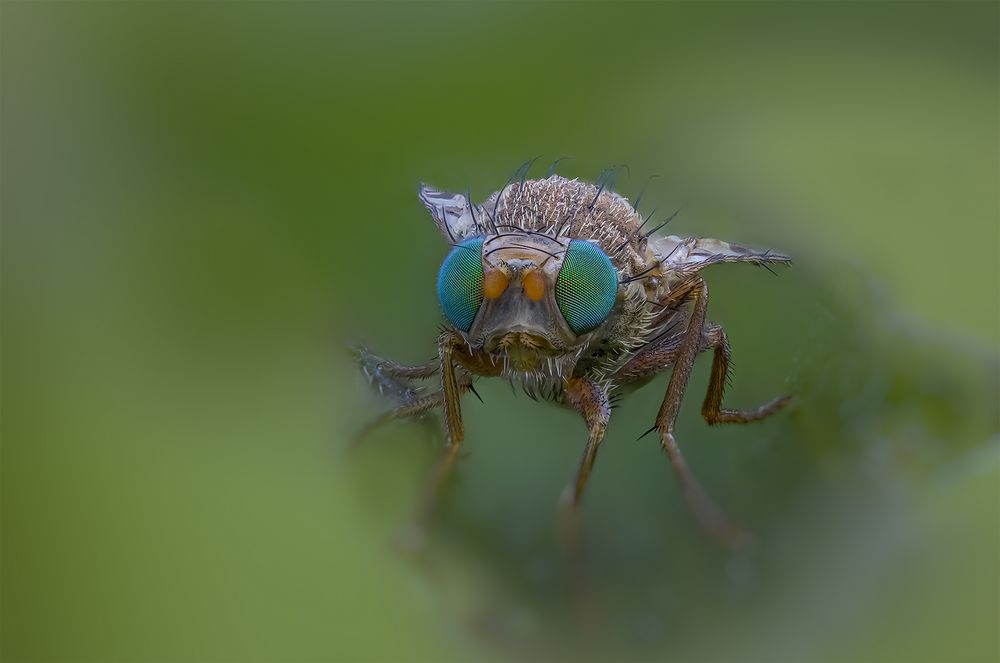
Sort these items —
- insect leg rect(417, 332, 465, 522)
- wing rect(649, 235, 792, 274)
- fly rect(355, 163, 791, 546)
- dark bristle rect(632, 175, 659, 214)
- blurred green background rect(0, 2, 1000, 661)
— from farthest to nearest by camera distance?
1. dark bristle rect(632, 175, 659, 214)
2. wing rect(649, 235, 792, 274)
3. fly rect(355, 163, 791, 546)
4. insect leg rect(417, 332, 465, 522)
5. blurred green background rect(0, 2, 1000, 661)

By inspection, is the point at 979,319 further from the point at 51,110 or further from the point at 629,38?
the point at 51,110

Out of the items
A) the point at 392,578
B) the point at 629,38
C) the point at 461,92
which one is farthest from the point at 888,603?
the point at 629,38

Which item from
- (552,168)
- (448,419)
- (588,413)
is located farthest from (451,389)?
(552,168)

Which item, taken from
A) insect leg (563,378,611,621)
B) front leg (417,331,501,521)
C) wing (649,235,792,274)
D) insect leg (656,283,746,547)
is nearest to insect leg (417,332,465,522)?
front leg (417,331,501,521)

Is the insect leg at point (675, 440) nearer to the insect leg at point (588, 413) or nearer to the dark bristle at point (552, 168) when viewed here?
the insect leg at point (588, 413)

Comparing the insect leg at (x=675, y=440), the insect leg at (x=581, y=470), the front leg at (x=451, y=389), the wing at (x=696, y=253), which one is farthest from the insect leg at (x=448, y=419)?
the wing at (x=696, y=253)

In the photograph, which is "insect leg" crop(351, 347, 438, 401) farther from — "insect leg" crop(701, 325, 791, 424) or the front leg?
"insect leg" crop(701, 325, 791, 424)
